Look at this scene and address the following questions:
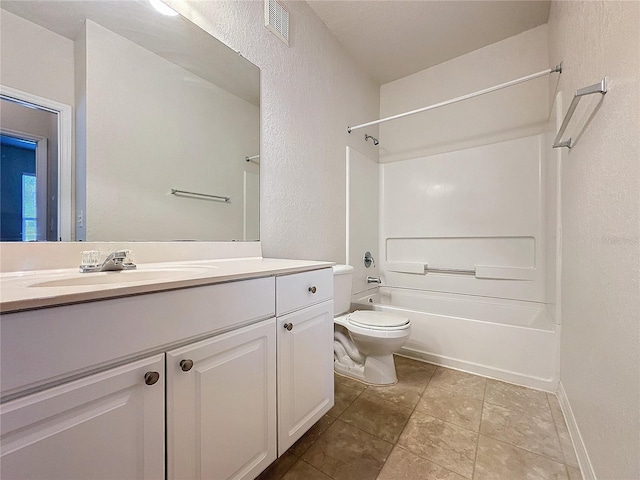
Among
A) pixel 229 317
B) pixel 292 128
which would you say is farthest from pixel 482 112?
pixel 229 317

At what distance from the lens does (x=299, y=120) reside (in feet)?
6.09

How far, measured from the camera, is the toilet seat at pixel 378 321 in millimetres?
1627

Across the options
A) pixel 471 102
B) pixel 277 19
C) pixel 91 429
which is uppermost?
pixel 277 19

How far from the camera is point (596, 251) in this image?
3.29 ft

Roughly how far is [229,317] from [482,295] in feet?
7.52

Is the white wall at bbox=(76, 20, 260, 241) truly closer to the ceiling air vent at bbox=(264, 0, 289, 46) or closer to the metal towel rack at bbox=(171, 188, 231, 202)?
the metal towel rack at bbox=(171, 188, 231, 202)

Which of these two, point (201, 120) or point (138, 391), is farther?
point (201, 120)

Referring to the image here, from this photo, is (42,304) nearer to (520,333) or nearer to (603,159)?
(603,159)

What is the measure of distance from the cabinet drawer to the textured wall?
512 mm

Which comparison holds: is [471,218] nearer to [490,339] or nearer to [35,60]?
[490,339]

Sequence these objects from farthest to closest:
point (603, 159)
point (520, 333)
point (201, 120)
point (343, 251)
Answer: point (343, 251), point (520, 333), point (201, 120), point (603, 159)

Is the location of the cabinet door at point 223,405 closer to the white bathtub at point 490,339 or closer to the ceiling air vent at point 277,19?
the white bathtub at point 490,339

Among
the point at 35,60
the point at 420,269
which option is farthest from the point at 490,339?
the point at 35,60

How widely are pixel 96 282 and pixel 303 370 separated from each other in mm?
782
